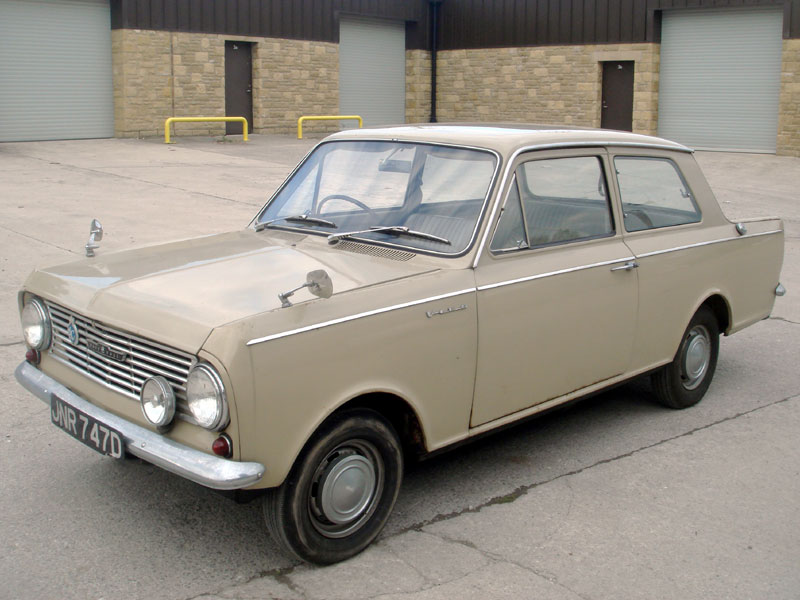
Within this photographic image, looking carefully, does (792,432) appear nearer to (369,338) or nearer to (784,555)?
(784,555)

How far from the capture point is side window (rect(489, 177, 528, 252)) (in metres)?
4.38

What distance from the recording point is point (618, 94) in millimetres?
25938

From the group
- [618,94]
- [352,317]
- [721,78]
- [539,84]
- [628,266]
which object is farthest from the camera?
[539,84]

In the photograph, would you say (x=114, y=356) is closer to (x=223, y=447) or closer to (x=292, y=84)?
(x=223, y=447)

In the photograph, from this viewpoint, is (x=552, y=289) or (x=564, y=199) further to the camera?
(x=564, y=199)

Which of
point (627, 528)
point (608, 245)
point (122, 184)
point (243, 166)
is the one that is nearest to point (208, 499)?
point (627, 528)

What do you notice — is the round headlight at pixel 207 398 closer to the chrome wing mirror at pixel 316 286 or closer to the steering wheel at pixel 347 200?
the chrome wing mirror at pixel 316 286

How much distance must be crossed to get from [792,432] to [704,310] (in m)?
0.88

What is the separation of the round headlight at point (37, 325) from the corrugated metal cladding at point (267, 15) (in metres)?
19.3

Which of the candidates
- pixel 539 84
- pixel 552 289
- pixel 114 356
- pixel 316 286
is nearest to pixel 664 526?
pixel 552 289

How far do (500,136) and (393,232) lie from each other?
76 cm

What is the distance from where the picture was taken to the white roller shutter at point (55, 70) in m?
20.8

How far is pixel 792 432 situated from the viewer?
5.34 m

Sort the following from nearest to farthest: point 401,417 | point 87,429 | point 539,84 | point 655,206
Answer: point 87,429
point 401,417
point 655,206
point 539,84
